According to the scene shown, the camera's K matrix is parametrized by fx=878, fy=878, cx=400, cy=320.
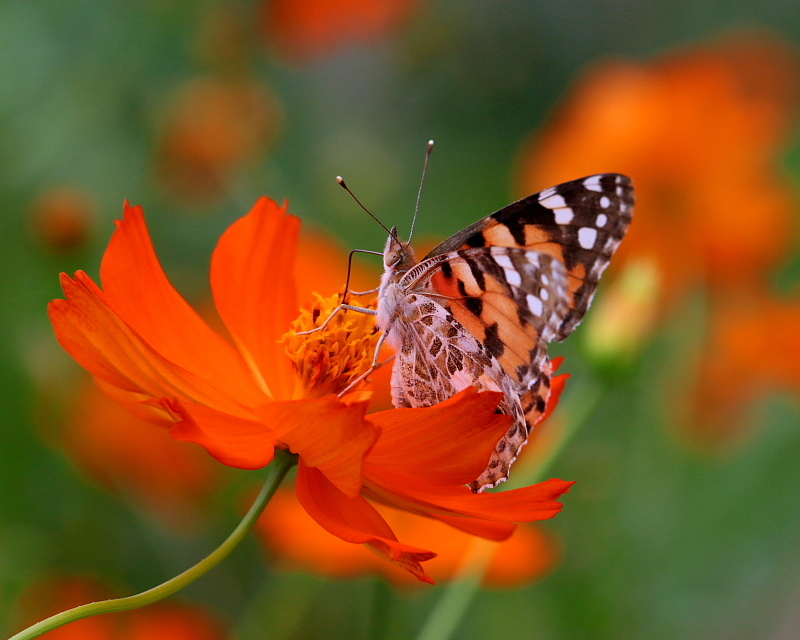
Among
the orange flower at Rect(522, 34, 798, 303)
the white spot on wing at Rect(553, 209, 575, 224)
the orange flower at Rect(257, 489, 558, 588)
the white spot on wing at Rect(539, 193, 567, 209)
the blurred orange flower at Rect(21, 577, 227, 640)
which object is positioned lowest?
the orange flower at Rect(522, 34, 798, 303)

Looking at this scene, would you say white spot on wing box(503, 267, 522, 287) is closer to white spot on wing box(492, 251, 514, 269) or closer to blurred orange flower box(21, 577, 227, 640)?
white spot on wing box(492, 251, 514, 269)

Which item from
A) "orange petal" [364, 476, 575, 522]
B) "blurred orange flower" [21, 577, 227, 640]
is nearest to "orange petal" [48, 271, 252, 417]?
"orange petal" [364, 476, 575, 522]

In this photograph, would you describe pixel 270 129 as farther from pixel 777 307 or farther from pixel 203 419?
pixel 203 419

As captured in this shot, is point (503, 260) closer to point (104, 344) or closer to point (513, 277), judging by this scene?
point (513, 277)

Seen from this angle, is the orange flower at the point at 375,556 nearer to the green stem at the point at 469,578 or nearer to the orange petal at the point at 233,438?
the green stem at the point at 469,578

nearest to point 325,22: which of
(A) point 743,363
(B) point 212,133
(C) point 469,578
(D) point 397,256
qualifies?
(B) point 212,133

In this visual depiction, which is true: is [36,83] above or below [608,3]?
above

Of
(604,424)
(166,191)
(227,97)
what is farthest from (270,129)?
(604,424)
